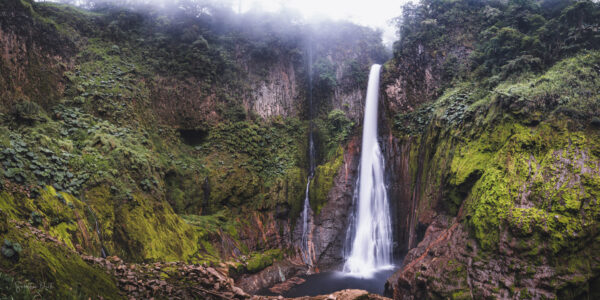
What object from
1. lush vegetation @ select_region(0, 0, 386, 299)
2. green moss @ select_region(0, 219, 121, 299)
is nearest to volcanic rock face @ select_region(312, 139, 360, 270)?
Result: lush vegetation @ select_region(0, 0, 386, 299)

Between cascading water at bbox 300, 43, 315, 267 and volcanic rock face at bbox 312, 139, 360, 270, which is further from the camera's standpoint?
cascading water at bbox 300, 43, 315, 267

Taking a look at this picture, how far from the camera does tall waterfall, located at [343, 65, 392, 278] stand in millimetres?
12734

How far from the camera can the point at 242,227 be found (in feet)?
43.0

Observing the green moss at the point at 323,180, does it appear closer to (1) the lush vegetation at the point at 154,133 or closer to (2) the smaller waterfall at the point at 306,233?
(1) the lush vegetation at the point at 154,133

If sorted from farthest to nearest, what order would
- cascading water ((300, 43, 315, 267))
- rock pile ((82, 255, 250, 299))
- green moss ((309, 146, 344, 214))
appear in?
green moss ((309, 146, 344, 214))
cascading water ((300, 43, 315, 267))
rock pile ((82, 255, 250, 299))

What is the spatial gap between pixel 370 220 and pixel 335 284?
3772 mm

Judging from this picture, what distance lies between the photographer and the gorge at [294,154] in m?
6.02

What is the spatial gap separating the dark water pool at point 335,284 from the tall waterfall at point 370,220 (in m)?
0.57

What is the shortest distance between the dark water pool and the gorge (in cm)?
12

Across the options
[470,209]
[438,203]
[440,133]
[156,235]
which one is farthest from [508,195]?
[156,235]

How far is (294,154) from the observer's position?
56.0 ft

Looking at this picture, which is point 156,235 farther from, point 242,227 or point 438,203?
point 438,203

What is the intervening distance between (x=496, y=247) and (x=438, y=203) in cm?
323

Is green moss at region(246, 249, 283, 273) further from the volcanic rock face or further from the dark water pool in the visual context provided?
the volcanic rock face
